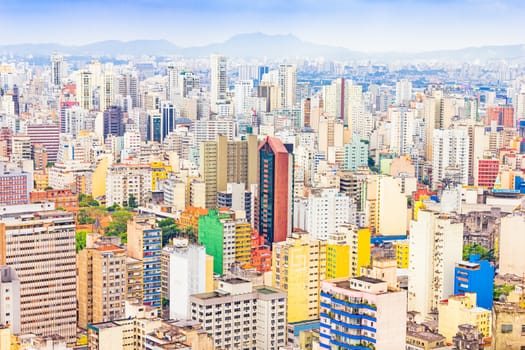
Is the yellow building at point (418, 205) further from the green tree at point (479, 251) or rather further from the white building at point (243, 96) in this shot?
the white building at point (243, 96)

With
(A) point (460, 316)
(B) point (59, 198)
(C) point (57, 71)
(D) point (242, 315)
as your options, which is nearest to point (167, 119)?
(C) point (57, 71)

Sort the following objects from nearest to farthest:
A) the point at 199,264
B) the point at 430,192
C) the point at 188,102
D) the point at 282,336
A: the point at 282,336
the point at 199,264
the point at 430,192
the point at 188,102

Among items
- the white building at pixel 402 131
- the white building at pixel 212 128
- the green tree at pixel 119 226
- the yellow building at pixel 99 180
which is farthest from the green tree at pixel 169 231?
the white building at pixel 402 131

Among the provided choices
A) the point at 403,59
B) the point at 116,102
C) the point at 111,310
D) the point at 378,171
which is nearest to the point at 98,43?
the point at 116,102

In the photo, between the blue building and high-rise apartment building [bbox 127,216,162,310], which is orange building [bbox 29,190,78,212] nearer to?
high-rise apartment building [bbox 127,216,162,310]

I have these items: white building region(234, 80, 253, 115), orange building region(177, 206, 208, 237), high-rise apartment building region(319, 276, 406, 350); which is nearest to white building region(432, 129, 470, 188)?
orange building region(177, 206, 208, 237)

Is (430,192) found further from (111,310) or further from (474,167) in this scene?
(111,310)

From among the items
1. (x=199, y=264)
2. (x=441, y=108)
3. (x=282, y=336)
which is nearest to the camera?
(x=282, y=336)

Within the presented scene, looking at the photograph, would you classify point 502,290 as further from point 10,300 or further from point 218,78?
point 218,78
